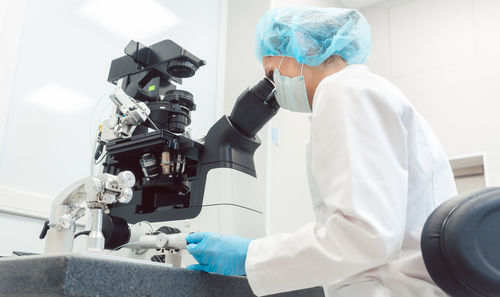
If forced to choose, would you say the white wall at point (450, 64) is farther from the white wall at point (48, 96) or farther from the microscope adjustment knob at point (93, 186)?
the microscope adjustment knob at point (93, 186)

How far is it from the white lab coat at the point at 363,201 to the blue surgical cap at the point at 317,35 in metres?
0.27

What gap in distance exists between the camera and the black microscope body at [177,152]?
4.19 ft

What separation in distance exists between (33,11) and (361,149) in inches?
57.9

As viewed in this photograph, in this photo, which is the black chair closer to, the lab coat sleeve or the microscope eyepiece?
the lab coat sleeve

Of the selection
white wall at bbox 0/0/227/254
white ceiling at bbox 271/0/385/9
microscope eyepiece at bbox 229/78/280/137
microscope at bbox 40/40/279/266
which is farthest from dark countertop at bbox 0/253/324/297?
white ceiling at bbox 271/0/385/9

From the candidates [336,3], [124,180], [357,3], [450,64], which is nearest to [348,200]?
[124,180]

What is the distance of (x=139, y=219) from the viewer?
51.8 inches

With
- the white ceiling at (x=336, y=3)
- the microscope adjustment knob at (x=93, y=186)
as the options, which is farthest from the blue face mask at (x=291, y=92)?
the white ceiling at (x=336, y=3)

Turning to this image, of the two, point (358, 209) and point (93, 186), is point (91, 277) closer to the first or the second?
point (93, 186)

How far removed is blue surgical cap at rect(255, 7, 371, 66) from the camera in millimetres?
1181

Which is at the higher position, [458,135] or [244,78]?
[244,78]

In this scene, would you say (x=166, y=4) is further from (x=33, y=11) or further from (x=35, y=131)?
(x=35, y=131)

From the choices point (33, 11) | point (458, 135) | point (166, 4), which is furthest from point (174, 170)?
point (458, 135)

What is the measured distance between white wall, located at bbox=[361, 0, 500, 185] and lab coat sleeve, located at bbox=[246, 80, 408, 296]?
2202mm
